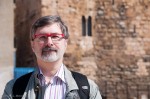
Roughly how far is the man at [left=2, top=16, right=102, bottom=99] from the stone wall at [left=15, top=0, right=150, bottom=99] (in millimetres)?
10700

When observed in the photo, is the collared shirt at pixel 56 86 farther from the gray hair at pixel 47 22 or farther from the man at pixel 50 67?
the gray hair at pixel 47 22

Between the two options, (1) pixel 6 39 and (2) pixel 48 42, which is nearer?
(2) pixel 48 42

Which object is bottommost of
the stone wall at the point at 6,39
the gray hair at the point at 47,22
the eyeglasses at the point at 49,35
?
the stone wall at the point at 6,39

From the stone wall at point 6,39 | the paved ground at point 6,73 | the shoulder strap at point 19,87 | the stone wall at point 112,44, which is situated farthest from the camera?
the stone wall at point 112,44

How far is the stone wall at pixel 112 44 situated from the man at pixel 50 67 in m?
10.7

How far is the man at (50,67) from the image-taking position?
2.46m

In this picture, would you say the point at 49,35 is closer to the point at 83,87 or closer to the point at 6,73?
the point at 83,87

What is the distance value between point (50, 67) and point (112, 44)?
1123 centimetres

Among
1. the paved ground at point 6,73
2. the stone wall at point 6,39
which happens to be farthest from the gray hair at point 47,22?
the stone wall at point 6,39

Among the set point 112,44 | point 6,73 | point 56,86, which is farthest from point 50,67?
point 112,44

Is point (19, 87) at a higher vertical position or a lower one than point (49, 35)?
lower

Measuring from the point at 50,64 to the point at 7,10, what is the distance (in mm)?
9517

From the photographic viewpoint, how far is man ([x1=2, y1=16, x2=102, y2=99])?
2464mm

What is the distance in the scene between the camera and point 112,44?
538 inches
